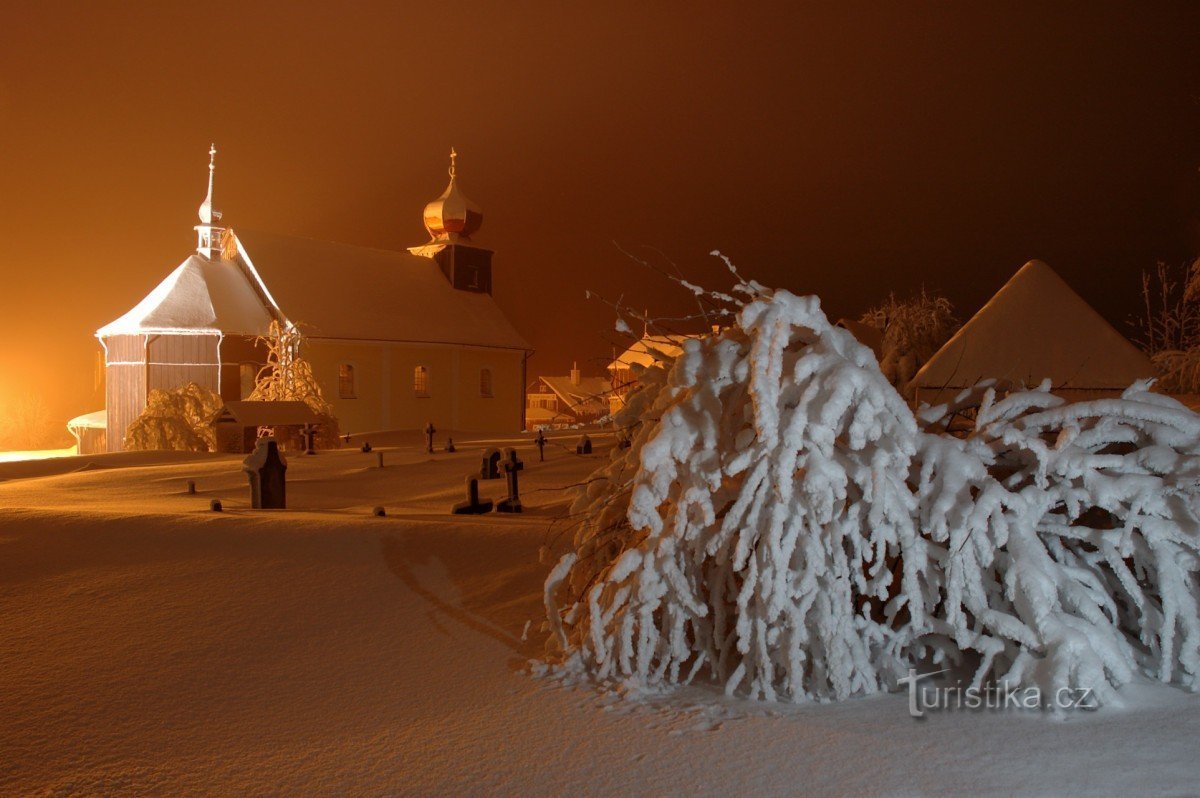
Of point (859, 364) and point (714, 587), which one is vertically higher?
point (859, 364)

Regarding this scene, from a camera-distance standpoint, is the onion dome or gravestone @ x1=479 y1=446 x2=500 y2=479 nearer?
gravestone @ x1=479 y1=446 x2=500 y2=479

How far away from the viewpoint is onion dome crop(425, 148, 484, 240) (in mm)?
45000

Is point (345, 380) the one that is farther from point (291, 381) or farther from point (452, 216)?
point (452, 216)

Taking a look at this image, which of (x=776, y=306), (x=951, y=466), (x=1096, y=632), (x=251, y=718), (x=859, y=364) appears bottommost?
(x=251, y=718)

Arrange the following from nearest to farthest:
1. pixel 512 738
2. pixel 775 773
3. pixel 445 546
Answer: pixel 775 773 < pixel 512 738 < pixel 445 546

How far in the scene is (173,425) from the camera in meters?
28.0

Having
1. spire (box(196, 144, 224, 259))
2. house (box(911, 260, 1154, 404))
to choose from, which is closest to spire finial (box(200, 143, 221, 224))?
spire (box(196, 144, 224, 259))

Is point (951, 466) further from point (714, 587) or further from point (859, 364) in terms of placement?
point (714, 587)

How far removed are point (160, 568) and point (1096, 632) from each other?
6.67 meters

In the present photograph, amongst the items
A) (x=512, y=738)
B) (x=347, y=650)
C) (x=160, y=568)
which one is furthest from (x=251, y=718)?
(x=160, y=568)

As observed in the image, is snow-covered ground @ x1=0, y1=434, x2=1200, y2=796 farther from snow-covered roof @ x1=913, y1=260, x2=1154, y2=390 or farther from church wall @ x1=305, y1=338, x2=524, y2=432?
church wall @ x1=305, y1=338, x2=524, y2=432

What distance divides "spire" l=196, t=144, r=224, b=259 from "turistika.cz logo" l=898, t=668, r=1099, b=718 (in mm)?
39945

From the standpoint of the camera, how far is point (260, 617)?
6570mm

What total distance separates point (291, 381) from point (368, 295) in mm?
9448
